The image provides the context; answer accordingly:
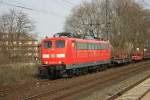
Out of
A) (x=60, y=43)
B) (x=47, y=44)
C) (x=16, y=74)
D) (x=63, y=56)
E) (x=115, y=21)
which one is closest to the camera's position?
(x=16, y=74)

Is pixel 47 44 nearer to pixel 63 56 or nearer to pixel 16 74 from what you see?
pixel 63 56

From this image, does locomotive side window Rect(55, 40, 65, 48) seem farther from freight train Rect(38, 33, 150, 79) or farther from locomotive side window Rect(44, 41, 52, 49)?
locomotive side window Rect(44, 41, 52, 49)

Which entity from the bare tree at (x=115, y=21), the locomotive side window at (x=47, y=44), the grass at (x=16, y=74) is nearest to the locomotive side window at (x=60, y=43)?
the locomotive side window at (x=47, y=44)

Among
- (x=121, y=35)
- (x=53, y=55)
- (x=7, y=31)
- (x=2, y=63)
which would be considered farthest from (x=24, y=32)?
(x=53, y=55)

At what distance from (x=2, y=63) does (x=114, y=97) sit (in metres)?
18.2

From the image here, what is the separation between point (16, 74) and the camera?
95.3 feet

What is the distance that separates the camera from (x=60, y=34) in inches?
1278

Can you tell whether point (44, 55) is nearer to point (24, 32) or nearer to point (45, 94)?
point (45, 94)

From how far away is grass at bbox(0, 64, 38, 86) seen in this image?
1056 inches

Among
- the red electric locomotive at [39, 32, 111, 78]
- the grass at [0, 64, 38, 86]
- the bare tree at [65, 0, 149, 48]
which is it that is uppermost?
the bare tree at [65, 0, 149, 48]

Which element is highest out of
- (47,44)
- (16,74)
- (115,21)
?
(115,21)

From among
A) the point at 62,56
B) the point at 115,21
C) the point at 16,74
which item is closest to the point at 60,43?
the point at 62,56

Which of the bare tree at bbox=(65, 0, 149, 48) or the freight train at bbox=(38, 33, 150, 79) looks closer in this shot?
the freight train at bbox=(38, 33, 150, 79)

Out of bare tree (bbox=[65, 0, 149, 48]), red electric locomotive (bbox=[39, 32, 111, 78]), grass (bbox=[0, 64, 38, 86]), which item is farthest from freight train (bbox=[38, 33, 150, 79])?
bare tree (bbox=[65, 0, 149, 48])
